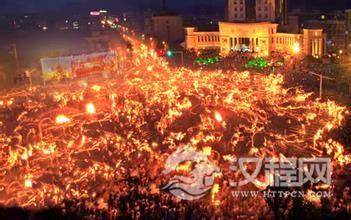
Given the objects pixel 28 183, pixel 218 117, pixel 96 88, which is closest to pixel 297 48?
pixel 96 88

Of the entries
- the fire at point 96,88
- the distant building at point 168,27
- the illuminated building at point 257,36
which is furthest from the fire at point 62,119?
the distant building at point 168,27

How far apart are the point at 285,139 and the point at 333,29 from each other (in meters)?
29.1

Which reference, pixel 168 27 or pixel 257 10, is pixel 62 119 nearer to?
pixel 257 10

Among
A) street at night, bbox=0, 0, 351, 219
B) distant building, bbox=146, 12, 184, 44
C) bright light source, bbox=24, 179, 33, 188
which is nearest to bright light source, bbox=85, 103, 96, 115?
street at night, bbox=0, 0, 351, 219

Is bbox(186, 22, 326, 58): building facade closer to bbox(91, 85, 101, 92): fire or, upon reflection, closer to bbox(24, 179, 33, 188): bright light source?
bbox(91, 85, 101, 92): fire

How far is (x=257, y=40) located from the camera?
3916 cm

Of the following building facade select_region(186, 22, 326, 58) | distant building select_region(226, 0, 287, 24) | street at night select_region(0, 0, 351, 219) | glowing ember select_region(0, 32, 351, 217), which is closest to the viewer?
street at night select_region(0, 0, 351, 219)

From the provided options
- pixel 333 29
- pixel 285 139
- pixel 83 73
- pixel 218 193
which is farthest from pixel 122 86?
pixel 333 29

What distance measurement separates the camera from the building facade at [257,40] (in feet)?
117

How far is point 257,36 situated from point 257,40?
344 millimetres

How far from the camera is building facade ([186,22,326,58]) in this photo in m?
35.6

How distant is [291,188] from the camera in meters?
11.6

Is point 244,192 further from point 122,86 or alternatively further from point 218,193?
point 122,86

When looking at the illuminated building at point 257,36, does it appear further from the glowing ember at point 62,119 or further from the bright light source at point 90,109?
the glowing ember at point 62,119
